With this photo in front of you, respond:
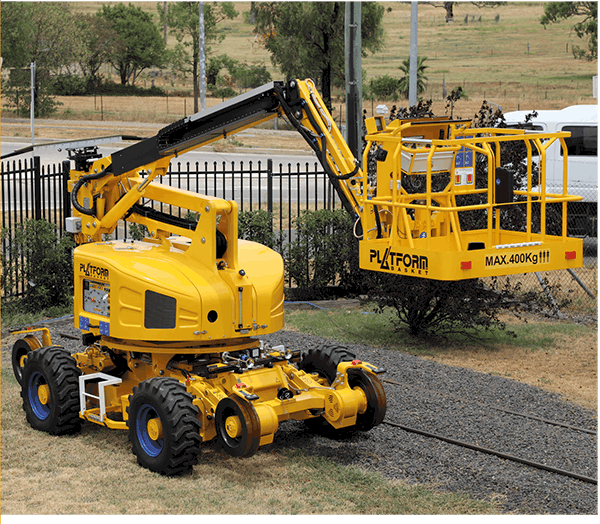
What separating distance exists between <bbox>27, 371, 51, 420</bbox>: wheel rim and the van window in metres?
15.3

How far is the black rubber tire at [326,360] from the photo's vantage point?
30.8 feet

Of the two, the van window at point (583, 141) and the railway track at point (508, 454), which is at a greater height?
the van window at point (583, 141)

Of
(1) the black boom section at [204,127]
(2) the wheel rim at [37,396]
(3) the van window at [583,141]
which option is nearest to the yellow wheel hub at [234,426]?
(2) the wheel rim at [37,396]

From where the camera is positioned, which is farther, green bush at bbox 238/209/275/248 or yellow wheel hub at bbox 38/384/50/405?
green bush at bbox 238/209/275/248

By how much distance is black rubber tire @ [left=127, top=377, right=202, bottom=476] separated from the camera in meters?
8.08

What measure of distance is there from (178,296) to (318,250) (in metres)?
7.87

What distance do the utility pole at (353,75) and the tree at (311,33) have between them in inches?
958

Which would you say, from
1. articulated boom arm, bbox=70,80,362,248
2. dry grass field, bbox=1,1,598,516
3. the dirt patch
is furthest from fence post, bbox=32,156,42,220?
the dirt patch

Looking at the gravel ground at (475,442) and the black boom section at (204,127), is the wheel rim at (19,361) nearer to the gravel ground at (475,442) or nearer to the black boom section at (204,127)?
the black boom section at (204,127)

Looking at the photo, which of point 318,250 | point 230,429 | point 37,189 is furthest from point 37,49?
point 230,429

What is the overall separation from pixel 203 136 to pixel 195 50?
49.1 m

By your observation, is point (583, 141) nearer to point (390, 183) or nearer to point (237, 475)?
point (390, 183)

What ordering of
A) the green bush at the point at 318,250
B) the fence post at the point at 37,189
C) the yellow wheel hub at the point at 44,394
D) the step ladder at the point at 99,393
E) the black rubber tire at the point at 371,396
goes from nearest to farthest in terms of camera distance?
1. the black rubber tire at the point at 371,396
2. the step ladder at the point at 99,393
3. the yellow wheel hub at the point at 44,394
4. the fence post at the point at 37,189
5. the green bush at the point at 318,250

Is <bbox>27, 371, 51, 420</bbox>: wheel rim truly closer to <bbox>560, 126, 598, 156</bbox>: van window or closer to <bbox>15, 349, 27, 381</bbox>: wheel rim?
<bbox>15, 349, 27, 381</bbox>: wheel rim
